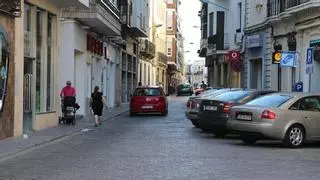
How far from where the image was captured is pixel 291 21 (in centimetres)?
3014

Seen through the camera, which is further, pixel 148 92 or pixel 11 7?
pixel 148 92

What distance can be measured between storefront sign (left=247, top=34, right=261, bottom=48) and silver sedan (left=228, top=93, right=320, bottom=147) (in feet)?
62.0

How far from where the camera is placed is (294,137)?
16.4 m

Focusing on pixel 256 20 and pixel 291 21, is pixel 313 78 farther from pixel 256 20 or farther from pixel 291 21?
pixel 256 20

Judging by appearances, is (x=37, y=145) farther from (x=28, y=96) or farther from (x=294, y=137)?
(x=294, y=137)

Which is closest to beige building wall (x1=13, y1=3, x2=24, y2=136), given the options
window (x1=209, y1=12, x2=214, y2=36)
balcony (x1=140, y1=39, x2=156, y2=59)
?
window (x1=209, y1=12, x2=214, y2=36)

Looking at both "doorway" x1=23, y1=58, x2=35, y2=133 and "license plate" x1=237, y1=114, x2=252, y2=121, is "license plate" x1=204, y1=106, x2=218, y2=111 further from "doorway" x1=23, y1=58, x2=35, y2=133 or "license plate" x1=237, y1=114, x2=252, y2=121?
"doorway" x1=23, y1=58, x2=35, y2=133

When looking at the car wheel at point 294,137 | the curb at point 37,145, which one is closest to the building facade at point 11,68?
the curb at point 37,145

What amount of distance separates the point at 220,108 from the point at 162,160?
6.12 metres

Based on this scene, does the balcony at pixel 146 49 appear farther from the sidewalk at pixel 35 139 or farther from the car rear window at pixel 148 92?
the sidewalk at pixel 35 139

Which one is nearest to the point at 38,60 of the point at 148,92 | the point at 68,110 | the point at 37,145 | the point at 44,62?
the point at 44,62

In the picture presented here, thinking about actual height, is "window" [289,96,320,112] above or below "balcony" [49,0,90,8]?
below

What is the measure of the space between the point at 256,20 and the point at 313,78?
946 cm

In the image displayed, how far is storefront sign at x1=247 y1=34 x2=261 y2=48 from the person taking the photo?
117 ft
